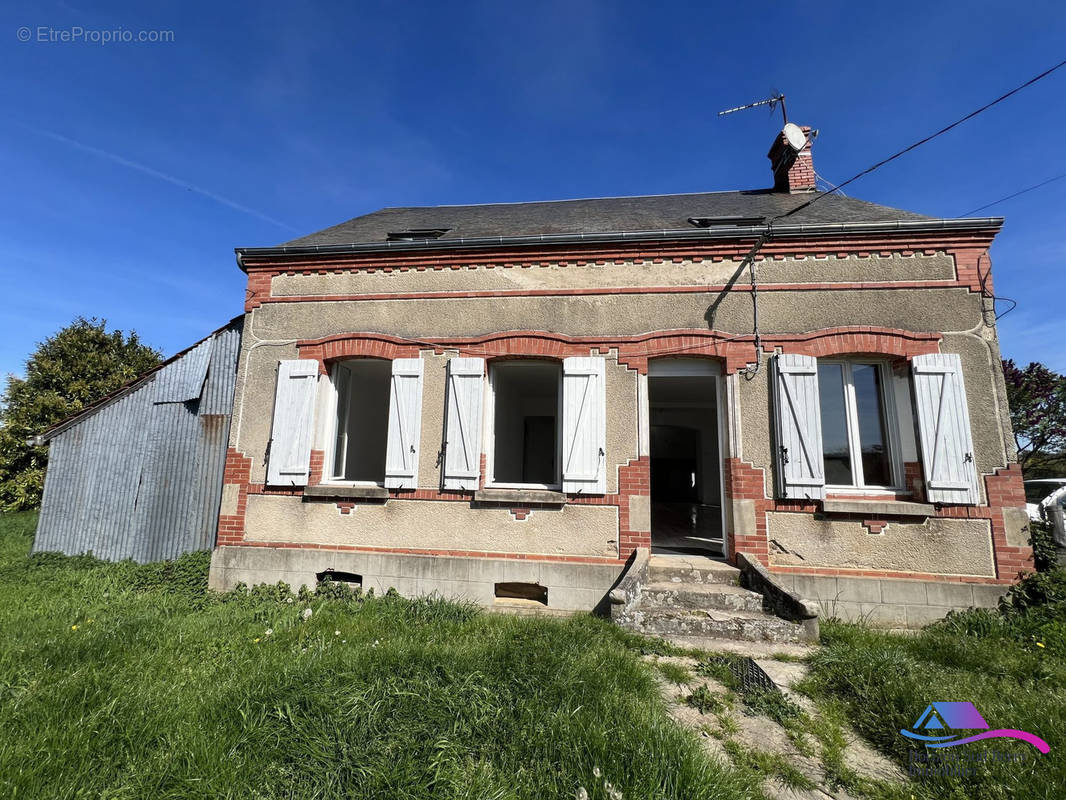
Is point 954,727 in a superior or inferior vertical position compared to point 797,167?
inferior

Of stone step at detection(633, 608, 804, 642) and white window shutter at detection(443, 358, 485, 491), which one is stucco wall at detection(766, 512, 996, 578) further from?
white window shutter at detection(443, 358, 485, 491)

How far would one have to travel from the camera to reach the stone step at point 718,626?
13.6 feet

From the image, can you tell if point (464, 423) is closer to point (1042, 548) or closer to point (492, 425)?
point (492, 425)

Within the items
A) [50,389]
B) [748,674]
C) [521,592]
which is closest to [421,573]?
[521,592]

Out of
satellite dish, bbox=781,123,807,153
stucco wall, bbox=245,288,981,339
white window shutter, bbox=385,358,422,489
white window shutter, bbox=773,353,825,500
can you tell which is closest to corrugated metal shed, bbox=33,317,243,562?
stucco wall, bbox=245,288,981,339

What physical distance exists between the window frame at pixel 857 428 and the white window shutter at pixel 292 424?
6611 mm

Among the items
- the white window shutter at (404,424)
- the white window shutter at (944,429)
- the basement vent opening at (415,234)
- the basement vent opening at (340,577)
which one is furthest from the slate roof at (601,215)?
the basement vent opening at (340,577)

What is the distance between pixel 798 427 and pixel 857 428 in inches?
35.0

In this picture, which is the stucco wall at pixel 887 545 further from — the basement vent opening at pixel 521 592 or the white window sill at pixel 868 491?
the basement vent opening at pixel 521 592

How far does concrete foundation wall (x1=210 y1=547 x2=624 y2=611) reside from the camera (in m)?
5.19

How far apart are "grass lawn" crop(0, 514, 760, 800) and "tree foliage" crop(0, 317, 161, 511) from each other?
13450mm

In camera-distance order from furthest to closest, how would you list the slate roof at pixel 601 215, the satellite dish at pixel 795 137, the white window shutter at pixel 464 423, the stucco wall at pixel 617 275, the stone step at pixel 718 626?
the satellite dish at pixel 795 137
the slate roof at pixel 601 215
the white window shutter at pixel 464 423
the stucco wall at pixel 617 275
the stone step at pixel 718 626

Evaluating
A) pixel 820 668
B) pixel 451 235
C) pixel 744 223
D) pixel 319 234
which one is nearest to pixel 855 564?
→ pixel 820 668

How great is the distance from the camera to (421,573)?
5406 millimetres
